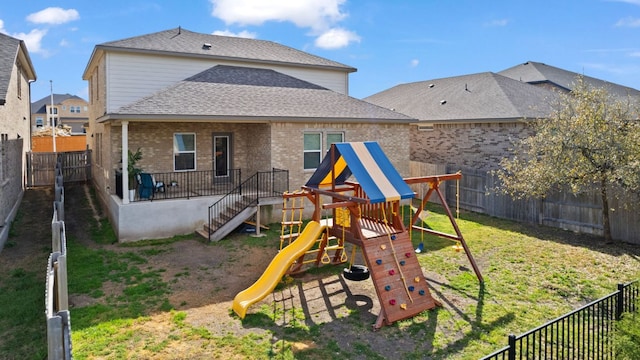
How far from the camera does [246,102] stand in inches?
613

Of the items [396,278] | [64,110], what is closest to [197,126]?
[396,278]

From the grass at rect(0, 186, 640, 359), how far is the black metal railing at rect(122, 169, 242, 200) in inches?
94.3

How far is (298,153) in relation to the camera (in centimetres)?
1559

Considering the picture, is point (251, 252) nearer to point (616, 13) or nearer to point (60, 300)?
point (60, 300)

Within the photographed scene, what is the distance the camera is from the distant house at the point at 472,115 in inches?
715

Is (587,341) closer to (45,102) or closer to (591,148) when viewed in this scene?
(591,148)

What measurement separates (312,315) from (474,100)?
16517 mm

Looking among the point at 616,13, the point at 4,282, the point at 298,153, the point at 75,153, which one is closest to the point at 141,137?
the point at 298,153

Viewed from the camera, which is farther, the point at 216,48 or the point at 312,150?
the point at 216,48

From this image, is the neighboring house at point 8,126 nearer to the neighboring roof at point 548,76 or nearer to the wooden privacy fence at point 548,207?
the wooden privacy fence at point 548,207

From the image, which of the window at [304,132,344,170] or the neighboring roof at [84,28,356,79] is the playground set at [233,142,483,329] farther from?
the neighboring roof at [84,28,356,79]

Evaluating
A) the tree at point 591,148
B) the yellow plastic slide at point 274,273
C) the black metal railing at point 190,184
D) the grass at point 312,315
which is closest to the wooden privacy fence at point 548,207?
the tree at point 591,148

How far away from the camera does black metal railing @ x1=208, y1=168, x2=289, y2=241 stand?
13844 millimetres

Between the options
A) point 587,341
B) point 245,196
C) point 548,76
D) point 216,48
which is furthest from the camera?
point 548,76
